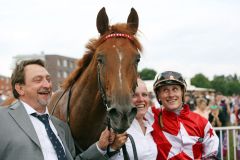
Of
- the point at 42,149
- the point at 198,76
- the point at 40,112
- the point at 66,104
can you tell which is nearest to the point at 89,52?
the point at 66,104

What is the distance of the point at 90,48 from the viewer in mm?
3844

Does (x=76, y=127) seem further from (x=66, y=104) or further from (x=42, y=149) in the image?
(x=42, y=149)

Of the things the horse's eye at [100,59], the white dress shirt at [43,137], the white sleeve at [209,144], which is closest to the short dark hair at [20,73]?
the white dress shirt at [43,137]

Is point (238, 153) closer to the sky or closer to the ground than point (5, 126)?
closer to the ground

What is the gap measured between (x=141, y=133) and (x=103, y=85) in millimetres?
538

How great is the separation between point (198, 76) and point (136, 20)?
102118 mm

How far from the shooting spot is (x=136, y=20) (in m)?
3.65

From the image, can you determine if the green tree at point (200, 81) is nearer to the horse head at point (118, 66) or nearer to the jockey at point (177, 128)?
the jockey at point (177, 128)

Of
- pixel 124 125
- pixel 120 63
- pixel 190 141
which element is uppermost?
pixel 120 63

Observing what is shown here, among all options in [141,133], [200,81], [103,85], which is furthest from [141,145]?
[200,81]

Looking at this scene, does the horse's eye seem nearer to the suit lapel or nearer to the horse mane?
the horse mane

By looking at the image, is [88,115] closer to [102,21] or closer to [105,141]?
[105,141]

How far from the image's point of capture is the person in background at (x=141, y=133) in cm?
310

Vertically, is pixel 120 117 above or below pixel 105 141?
above
